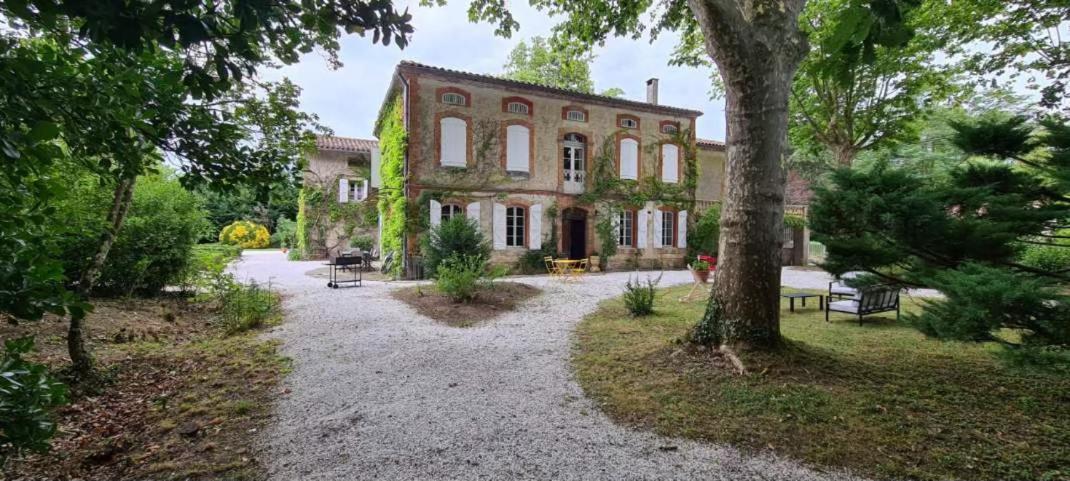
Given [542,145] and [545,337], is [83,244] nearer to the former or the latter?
[545,337]

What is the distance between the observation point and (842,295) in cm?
784

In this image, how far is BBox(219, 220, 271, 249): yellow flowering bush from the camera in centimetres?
2445

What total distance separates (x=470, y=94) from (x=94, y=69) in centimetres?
1161

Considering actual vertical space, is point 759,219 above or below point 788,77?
below

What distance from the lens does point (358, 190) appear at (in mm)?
18469

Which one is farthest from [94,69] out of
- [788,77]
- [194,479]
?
[788,77]

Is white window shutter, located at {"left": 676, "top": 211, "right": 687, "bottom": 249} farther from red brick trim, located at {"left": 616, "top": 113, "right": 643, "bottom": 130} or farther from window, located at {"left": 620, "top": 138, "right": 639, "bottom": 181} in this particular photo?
red brick trim, located at {"left": 616, "top": 113, "right": 643, "bottom": 130}

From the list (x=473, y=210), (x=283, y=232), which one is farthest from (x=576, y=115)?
(x=283, y=232)

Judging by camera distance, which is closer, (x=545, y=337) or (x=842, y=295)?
(x=545, y=337)

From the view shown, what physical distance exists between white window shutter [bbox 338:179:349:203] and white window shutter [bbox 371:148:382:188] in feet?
14.4

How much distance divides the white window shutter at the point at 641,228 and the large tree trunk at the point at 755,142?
37.7 feet

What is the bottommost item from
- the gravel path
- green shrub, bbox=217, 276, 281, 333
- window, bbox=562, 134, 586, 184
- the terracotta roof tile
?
the gravel path

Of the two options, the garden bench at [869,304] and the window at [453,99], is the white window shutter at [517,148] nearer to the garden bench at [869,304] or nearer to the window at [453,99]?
the window at [453,99]

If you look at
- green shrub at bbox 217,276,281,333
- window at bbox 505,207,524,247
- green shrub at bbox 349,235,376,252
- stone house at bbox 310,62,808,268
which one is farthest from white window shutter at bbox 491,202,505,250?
green shrub at bbox 217,276,281,333
